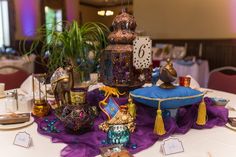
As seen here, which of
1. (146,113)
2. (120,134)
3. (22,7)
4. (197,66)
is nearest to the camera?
(120,134)

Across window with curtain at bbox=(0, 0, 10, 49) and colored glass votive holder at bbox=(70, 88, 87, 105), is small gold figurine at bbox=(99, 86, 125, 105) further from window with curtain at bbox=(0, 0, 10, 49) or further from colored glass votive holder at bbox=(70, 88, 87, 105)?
window with curtain at bbox=(0, 0, 10, 49)

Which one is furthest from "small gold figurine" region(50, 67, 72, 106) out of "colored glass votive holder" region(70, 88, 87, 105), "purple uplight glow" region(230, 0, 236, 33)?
"purple uplight glow" region(230, 0, 236, 33)

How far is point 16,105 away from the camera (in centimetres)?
133

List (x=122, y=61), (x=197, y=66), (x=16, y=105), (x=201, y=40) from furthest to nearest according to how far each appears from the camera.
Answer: (x=201, y=40) → (x=197, y=66) → (x=16, y=105) → (x=122, y=61)

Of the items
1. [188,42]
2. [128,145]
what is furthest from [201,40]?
[128,145]

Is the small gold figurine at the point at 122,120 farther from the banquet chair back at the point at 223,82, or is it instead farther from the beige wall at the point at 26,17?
the beige wall at the point at 26,17

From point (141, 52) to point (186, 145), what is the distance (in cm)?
47

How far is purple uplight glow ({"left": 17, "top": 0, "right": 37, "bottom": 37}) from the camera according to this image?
661 cm

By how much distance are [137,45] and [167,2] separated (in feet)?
15.3

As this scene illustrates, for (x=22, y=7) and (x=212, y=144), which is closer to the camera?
(x=212, y=144)

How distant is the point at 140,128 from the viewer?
1056 mm

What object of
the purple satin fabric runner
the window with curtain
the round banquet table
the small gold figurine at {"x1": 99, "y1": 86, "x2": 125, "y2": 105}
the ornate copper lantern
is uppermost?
the window with curtain

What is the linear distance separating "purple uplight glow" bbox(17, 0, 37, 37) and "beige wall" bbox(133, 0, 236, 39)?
8.90 ft

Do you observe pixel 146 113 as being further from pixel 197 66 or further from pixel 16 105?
pixel 197 66
